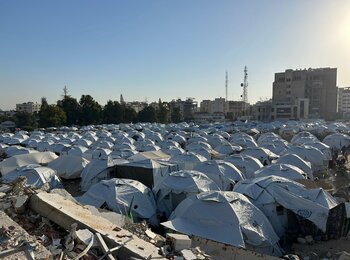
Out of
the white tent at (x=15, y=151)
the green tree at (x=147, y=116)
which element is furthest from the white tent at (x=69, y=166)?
the green tree at (x=147, y=116)

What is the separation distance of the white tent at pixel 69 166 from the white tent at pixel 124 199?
694 cm

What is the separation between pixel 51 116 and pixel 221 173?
40.7 metres

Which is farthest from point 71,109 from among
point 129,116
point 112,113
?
point 129,116

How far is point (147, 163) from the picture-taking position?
14352 millimetres

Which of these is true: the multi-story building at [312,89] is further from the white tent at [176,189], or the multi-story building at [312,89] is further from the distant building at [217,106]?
the white tent at [176,189]

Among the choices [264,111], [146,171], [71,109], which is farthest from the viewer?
[264,111]

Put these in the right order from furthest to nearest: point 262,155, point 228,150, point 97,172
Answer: point 228,150 → point 262,155 → point 97,172

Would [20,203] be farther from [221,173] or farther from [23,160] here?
[23,160]

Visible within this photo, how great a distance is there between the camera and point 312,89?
77.8 metres

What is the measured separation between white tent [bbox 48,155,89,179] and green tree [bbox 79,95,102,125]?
37.5 metres

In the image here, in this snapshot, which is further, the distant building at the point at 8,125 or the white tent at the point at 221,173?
the distant building at the point at 8,125

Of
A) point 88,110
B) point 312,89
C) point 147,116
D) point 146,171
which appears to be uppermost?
point 312,89

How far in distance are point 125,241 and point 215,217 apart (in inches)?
177

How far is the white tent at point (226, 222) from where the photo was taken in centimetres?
879
